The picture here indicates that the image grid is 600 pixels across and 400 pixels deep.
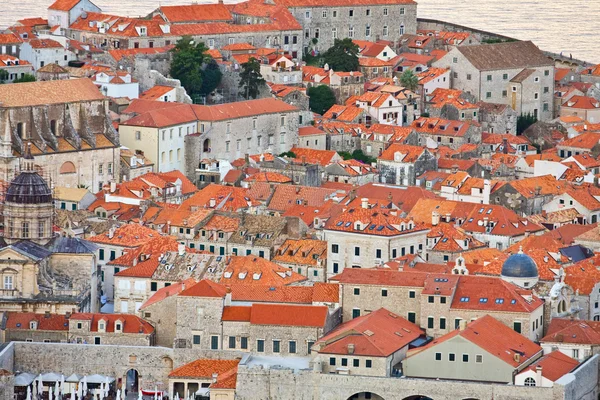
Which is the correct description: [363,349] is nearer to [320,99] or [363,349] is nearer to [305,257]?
[305,257]

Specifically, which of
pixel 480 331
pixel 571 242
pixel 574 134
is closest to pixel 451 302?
pixel 480 331

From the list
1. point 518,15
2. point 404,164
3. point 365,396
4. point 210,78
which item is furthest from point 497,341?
point 518,15

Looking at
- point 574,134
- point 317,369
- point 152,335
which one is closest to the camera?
point 317,369

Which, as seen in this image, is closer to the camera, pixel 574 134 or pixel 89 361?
pixel 89 361

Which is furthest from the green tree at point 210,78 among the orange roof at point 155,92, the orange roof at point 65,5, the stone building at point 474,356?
the stone building at point 474,356

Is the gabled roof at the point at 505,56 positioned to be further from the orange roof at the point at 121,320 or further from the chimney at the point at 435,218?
the orange roof at the point at 121,320

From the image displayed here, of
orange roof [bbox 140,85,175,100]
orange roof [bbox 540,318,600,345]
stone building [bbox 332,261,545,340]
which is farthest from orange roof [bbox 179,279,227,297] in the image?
orange roof [bbox 140,85,175,100]

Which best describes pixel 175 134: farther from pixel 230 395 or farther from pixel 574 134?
pixel 230 395
